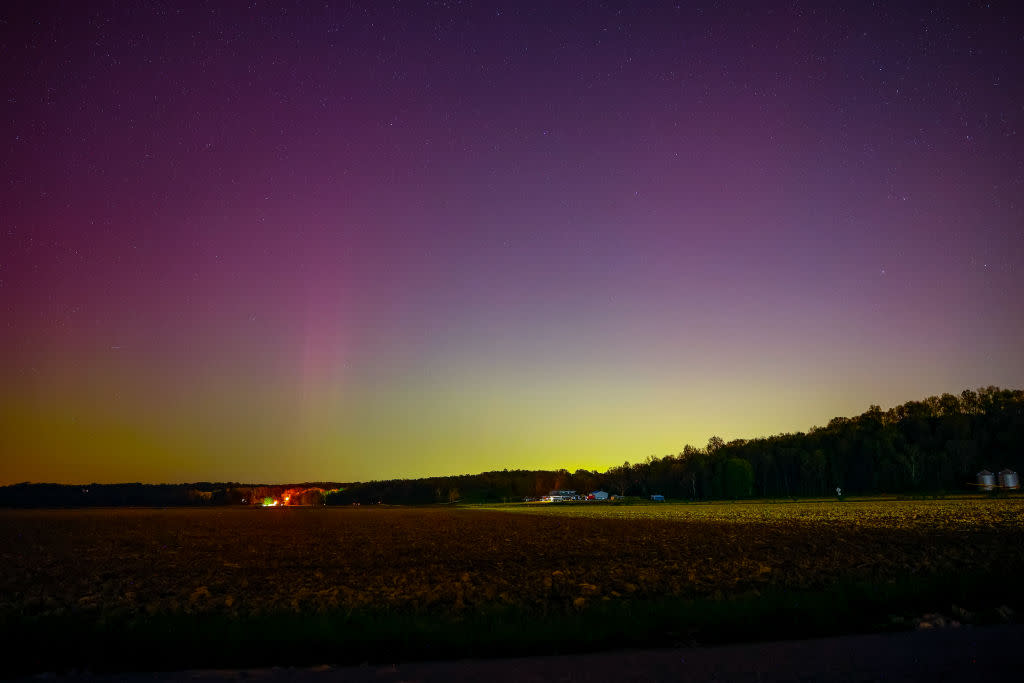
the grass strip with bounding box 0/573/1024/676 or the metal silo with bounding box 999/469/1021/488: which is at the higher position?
the metal silo with bounding box 999/469/1021/488

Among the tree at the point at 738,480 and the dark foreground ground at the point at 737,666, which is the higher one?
the tree at the point at 738,480

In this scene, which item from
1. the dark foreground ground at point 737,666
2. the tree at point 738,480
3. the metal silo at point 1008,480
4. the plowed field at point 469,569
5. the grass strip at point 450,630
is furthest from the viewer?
the tree at point 738,480

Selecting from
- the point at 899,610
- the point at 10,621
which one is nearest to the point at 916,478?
the point at 899,610

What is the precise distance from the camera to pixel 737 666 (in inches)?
375

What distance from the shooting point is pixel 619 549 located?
100ft

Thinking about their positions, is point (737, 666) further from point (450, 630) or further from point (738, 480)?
point (738, 480)

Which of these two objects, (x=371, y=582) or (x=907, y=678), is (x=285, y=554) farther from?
(x=907, y=678)

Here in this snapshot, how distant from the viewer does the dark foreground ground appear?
29.6 feet

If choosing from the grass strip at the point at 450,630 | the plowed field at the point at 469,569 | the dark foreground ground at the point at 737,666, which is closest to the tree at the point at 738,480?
the plowed field at the point at 469,569

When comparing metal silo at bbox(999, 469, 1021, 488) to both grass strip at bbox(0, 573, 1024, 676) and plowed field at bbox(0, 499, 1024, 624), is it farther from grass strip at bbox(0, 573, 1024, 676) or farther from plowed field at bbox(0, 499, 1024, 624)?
grass strip at bbox(0, 573, 1024, 676)

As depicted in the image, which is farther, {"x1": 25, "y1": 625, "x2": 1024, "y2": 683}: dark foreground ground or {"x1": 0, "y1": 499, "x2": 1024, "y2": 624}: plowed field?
{"x1": 0, "y1": 499, "x2": 1024, "y2": 624}: plowed field

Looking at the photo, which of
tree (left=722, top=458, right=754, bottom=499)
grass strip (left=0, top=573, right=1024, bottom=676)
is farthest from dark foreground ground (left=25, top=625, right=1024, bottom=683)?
tree (left=722, top=458, right=754, bottom=499)

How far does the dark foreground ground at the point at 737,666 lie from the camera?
9.02 meters

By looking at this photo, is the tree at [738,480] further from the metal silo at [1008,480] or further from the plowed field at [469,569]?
the plowed field at [469,569]
